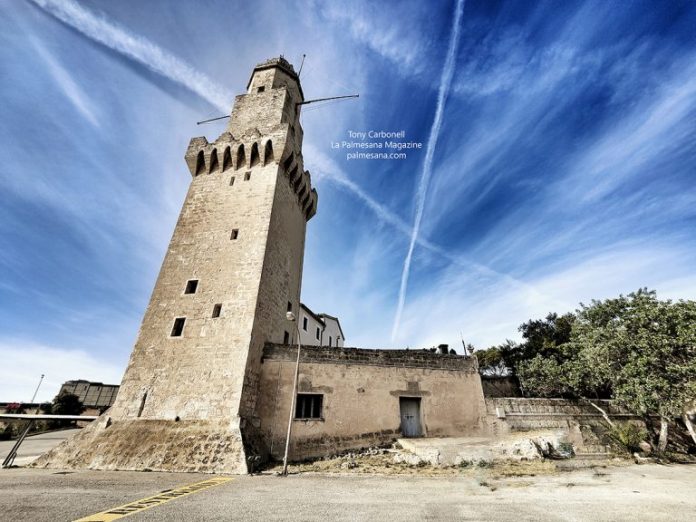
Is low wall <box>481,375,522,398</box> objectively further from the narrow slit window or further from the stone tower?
the narrow slit window

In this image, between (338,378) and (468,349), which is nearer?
(338,378)

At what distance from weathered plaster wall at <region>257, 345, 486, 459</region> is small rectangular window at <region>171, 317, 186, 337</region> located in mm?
4177

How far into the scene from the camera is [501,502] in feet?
20.1

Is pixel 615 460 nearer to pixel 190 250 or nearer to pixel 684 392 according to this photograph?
pixel 684 392

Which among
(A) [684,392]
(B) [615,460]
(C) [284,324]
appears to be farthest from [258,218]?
(A) [684,392]

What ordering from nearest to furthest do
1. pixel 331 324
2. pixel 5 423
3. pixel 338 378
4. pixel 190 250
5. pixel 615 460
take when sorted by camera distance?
pixel 615 460
pixel 338 378
pixel 190 250
pixel 5 423
pixel 331 324

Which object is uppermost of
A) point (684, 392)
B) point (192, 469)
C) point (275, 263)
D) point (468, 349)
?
point (275, 263)

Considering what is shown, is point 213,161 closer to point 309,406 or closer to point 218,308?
point 218,308

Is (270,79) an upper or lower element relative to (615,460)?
upper

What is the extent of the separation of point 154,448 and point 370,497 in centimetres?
912

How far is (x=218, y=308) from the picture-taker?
1470cm

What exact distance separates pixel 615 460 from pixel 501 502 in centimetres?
1004

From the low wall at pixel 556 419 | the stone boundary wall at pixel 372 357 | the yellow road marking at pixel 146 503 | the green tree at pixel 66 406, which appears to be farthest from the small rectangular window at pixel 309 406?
the green tree at pixel 66 406

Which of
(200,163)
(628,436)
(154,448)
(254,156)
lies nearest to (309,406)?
(154,448)
